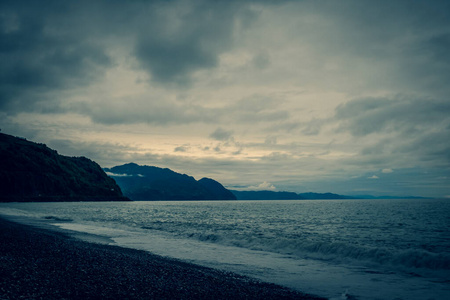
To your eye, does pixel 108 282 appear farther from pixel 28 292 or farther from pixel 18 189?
pixel 18 189

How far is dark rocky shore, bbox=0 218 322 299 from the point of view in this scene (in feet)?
31.8

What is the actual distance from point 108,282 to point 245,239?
21.7 meters

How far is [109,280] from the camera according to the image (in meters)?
11.5

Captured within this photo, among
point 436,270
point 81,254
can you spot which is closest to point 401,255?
point 436,270

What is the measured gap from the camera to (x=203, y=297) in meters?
10.6

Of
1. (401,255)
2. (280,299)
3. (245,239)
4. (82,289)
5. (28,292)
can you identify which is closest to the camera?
(28,292)

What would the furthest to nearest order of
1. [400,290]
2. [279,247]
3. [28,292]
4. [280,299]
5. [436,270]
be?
[279,247] → [436,270] → [400,290] → [280,299] → [28,292]

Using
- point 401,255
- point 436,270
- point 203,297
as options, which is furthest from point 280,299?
point 401,255

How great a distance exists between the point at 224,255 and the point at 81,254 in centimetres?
1052

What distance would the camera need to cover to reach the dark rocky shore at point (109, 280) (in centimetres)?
968

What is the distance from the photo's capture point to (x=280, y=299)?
11062mm

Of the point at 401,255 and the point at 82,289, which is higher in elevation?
the point at 82,289

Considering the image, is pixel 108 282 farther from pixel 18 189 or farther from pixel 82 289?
pixel 18 189

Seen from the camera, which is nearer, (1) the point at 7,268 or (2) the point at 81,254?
(1) the point at 7,268
